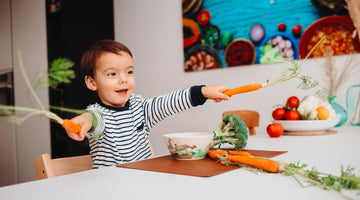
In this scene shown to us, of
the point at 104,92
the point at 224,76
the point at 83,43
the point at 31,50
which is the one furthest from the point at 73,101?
the point at 104,92

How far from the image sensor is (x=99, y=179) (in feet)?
1.96

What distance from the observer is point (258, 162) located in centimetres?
62

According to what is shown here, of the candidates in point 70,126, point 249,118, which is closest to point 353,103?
point 249,118

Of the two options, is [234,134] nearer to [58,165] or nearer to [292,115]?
[58,165]

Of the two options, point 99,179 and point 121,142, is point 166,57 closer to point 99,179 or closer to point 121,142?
point 121,142

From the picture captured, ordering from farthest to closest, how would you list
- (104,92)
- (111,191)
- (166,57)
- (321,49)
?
(166,57)
(321,49)
(104,92)
(111,191)

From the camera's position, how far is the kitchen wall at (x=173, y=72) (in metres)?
2.26

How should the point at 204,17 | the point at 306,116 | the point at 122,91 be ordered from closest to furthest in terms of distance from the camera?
the point at 122,91
the point at 306,116
the point at 204,17

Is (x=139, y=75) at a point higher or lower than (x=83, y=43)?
lower

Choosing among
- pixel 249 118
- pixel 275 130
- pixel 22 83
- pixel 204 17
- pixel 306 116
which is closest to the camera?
pixel 275 130

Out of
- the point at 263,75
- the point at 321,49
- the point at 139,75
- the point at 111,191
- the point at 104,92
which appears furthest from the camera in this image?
the point at 139,75

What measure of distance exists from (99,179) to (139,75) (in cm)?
255

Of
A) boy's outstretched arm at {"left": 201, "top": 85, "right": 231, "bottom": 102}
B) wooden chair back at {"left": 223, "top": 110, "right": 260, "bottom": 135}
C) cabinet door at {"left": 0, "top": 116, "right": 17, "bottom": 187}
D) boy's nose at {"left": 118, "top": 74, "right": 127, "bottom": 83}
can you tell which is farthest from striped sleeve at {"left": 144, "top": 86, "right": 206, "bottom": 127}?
cabinet door at {"left": 0, "top": 116, "right": 17, "bottom": 187}

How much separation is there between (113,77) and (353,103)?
156cm
